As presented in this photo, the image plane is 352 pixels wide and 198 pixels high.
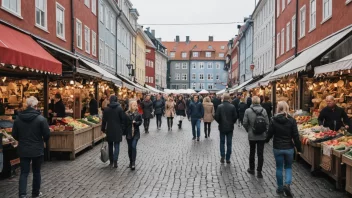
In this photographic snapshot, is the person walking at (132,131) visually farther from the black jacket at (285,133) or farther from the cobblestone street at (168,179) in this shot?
the black jacket at (285,133)

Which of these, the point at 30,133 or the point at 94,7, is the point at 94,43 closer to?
the point at 94,7

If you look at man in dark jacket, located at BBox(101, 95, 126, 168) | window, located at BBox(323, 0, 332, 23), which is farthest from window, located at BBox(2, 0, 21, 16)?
window, located at BBox(323, 0, 332, 23)

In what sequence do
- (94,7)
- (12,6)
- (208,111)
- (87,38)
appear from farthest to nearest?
(94,7) < (87,38) < (208,111) < (12,6)

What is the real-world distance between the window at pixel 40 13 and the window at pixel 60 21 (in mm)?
1915

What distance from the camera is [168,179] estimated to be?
9.53 metres

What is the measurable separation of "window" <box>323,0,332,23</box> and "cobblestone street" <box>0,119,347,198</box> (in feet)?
25.8

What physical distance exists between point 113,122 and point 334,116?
602 centimetres

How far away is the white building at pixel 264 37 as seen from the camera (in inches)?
1415

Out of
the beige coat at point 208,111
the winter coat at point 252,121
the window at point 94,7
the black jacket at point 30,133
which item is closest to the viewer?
the black jacket at point 30,133

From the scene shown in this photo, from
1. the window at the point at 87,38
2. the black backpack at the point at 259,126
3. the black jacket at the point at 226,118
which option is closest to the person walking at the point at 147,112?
the window at the point at 87,38

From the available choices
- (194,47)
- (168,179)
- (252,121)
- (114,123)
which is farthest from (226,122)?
(194,47)

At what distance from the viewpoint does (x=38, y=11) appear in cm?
1717

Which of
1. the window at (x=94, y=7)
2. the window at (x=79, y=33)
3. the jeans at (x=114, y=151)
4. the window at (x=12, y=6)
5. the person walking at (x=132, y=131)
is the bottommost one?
the jeans at (x=114, y=151)

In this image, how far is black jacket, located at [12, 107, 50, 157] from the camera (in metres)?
7.60
